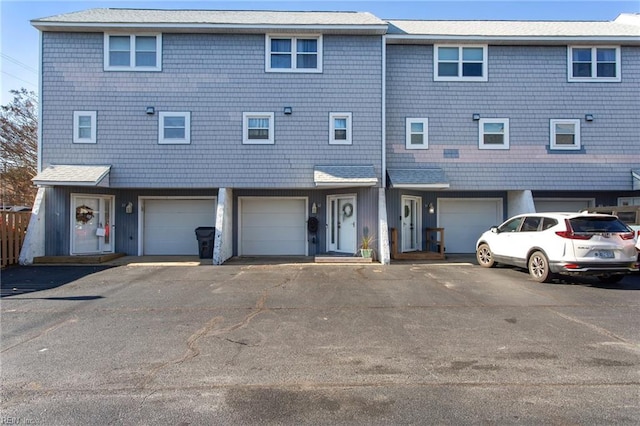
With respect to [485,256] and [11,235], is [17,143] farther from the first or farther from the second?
[485,256]

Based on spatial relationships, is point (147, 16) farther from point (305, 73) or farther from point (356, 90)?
point (356, 90)

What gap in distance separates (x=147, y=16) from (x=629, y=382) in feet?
51.4

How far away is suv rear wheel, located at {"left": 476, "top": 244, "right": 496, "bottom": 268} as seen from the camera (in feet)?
35.9

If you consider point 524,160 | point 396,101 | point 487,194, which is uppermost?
point 396,101

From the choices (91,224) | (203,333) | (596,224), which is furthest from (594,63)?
(91,224)

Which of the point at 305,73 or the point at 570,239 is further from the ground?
the point at 305,73

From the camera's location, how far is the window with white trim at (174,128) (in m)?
12.7

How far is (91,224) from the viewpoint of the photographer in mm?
13273

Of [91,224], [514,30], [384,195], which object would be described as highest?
[514,30]

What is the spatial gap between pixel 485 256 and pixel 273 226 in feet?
24.0

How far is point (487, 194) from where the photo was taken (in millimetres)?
14734

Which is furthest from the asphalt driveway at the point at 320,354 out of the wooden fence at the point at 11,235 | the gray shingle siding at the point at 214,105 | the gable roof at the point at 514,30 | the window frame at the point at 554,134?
the gable roof at the point at 514,30

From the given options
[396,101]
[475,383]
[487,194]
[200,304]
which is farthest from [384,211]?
[475,383]

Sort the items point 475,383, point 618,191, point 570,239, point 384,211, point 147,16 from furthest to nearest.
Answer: point 618,191, point 147,16, point 384,211, point 570,239, point 475,383
